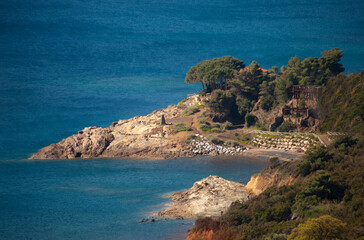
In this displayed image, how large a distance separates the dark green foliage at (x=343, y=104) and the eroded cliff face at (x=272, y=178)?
10897 mm

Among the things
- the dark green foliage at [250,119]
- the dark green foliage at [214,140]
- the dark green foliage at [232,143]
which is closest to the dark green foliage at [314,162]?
the dark green foliage at [232,143]

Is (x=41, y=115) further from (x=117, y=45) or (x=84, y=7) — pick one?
(x=84, y=7)

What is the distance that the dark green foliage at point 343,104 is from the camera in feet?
191

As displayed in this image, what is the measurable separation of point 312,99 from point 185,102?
71.9 feet

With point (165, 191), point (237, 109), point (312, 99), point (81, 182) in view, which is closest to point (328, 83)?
point (312, 99)

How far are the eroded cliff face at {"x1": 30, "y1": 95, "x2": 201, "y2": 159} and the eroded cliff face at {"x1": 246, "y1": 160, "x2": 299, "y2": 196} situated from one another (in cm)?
1793

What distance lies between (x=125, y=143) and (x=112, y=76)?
215ft

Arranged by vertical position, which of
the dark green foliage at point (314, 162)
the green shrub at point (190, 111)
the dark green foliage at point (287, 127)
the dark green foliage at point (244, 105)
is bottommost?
the dark green foliage at point (314, 162)

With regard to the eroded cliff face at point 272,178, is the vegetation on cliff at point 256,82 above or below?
above

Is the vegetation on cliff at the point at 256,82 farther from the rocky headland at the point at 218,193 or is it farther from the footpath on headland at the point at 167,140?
the rocky headland at the point at 218,193

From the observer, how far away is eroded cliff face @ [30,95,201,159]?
68812 millimetres

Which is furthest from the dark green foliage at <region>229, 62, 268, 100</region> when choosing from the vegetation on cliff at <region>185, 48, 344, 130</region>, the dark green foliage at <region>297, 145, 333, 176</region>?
the dark green foliage at <region>297, 145, 333, 176</region>

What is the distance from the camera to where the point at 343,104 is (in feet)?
201

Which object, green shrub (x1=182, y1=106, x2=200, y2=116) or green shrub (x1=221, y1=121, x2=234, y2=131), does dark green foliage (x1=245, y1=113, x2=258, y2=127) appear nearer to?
green shrub (x1=221, y1=121, x2=234, y2=131)
